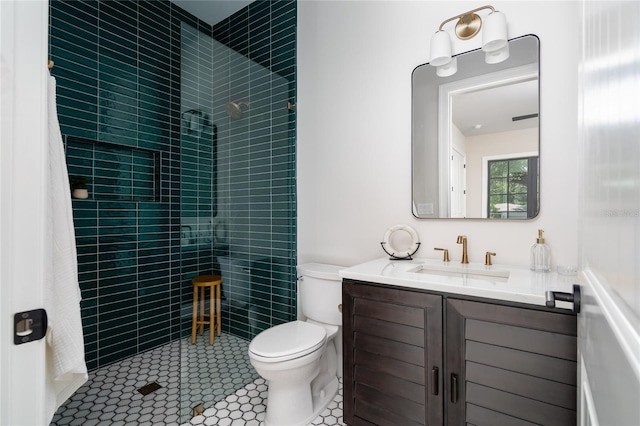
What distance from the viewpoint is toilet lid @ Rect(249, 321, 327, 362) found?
1.60m

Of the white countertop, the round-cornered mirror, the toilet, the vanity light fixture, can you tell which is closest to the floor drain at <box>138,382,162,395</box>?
the toilet

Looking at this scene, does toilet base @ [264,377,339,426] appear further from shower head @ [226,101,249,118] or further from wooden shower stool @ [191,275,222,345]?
shower head @ [226,101,249,118]

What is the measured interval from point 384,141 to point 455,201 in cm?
57

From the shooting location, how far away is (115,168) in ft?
7.73

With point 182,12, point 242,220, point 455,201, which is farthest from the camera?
point 182,12

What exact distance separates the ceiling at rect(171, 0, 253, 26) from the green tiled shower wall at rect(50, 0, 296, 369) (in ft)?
0.70

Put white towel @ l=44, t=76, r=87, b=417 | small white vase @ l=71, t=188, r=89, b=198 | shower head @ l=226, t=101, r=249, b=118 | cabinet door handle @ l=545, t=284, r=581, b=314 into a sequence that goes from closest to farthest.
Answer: cabinet door handle @ l=545, t=284, r=581, b=314, white towel @ l=44, t=76, r=87, b=417, small white vase @ l=71, t=188, r=89, b=198, shower head @ l=226, t=101, r=249, b=118

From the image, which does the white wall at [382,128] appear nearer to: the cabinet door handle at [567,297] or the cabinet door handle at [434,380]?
the cabinet door handle at [434,380]

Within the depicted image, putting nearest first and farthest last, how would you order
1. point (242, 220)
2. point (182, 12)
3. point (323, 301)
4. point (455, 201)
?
point (455, 201) → point (323, 301) → point (242, 220) → point (182, 12)

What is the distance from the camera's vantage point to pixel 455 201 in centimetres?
181

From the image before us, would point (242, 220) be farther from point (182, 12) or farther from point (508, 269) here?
point (182, 12)

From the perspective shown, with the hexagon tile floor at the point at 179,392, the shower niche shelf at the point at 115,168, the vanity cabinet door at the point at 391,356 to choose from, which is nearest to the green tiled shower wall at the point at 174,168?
the shower niche shelf at the point at 115,168

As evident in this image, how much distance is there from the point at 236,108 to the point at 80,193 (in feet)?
3.85

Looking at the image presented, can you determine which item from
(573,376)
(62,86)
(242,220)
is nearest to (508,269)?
(573,376)
